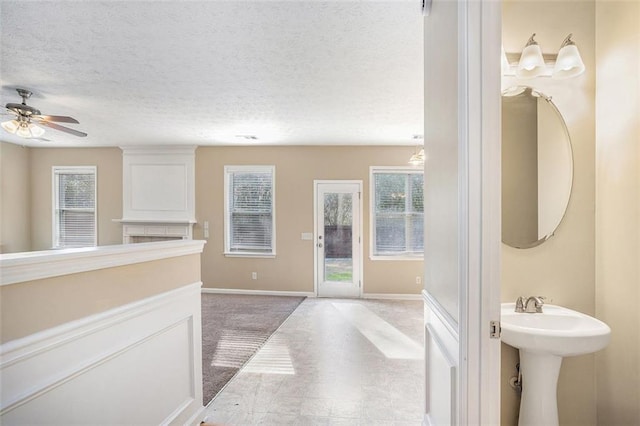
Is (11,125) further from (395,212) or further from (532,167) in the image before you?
(395,212)

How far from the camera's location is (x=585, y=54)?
1.71 m

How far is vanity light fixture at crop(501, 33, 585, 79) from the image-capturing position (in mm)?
1594

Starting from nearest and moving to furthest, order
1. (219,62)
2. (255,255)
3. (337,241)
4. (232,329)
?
(219,62)
(232,329)
(337,241)
(255,255)

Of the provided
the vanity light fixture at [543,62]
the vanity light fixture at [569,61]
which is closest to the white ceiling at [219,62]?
the vanity light fixture at [543,62]

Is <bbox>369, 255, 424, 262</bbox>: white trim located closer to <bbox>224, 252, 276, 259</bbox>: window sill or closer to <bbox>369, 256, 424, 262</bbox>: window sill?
<bbox>369, 256, 424, 262</bbox>: window sill

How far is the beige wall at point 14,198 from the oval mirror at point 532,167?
7.51m

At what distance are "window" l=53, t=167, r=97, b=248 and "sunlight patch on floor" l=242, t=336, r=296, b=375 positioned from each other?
461cm

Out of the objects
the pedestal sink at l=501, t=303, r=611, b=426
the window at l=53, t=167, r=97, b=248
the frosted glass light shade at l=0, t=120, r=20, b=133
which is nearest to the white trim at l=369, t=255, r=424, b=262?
the pedestal sink at l=501, t=303, r=611, b=426

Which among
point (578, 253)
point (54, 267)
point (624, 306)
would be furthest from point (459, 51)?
point (54, 267)

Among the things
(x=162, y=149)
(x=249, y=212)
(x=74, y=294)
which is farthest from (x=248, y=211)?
(x=74, y=294)

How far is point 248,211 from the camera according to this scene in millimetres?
5840

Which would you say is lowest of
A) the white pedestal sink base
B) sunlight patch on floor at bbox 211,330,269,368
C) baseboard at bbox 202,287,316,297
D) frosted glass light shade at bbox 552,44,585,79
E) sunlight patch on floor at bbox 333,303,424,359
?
sunlight patch on floor at bbox 333,303,424,359

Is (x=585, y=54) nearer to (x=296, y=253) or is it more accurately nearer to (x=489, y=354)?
(x=489, y=354)

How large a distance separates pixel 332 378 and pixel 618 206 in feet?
7.73
